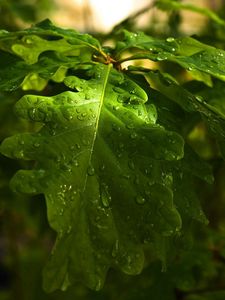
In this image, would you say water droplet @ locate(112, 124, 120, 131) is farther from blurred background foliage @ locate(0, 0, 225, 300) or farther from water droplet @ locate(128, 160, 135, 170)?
blurred background foliage @ locate(0, 0, 225, 300)

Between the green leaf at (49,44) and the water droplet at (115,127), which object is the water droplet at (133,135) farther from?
the green leaf at (49,44)

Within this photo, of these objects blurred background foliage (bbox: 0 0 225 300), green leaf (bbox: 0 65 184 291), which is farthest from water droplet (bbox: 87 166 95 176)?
blurred background foliage (bbox: 0 0 225 300)

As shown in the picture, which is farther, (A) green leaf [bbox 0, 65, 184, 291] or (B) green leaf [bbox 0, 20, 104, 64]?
(B) green leaf [bbox 0, 20, 104, 64]

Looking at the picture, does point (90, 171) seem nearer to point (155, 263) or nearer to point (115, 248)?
point (115, 248)

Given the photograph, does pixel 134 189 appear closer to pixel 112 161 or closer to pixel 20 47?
pixel 112 161

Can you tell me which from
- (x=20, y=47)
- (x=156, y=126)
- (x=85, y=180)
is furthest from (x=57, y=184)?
(x=20, y=47)

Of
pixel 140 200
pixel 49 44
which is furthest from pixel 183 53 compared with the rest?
pixel 140 200

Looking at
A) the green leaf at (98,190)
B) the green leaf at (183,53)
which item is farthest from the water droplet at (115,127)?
the green leaf at (183,53)

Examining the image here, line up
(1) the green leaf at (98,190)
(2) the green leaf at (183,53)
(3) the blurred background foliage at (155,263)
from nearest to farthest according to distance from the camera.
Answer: (1) the green leaf at (98,190)
(2) the green leaf at (183,53)
(3) the blurred background foliage at (155,263)
